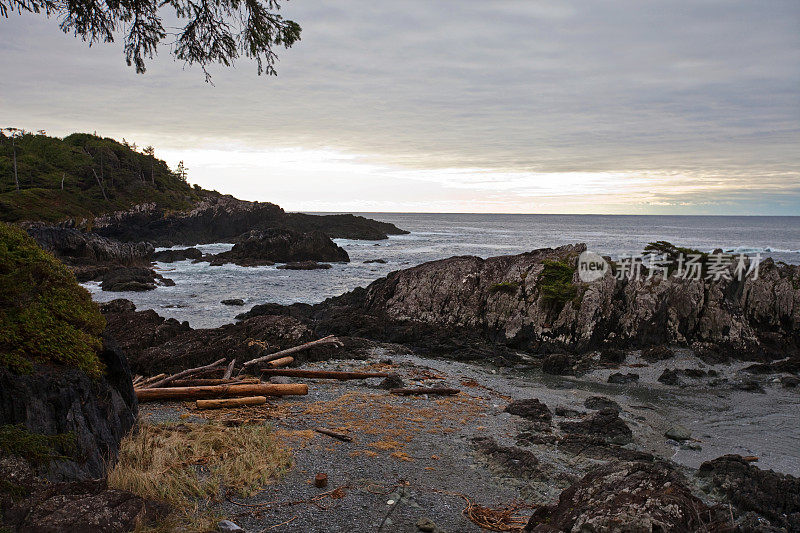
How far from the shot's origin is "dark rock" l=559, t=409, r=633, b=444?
1054cm

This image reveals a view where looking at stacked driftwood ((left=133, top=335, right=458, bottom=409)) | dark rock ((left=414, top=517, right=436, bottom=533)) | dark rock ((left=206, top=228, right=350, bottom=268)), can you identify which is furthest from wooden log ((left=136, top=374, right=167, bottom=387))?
dark rock ((left=206, top=228, right=350, bottom=268))

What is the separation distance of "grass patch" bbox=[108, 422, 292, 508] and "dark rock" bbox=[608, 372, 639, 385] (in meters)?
12.6

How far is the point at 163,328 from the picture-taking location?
1712cm

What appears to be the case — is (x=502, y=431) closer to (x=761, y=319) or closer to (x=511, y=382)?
(x=511, y=382)

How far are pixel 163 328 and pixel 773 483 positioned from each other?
17225 mm

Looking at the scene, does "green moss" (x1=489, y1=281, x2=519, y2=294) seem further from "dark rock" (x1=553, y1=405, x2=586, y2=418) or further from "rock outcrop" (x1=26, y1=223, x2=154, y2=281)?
"rock outcrop" (x1=26, y1=223, x2=154, y2=281)

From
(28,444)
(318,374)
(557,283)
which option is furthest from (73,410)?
(557,283)

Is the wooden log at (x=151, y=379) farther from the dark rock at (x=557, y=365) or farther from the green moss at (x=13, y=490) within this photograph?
the dark rock at (x=557, y=365)

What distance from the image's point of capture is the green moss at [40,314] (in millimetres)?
5777

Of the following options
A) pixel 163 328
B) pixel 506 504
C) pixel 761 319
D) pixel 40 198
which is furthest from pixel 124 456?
pixel 40 198

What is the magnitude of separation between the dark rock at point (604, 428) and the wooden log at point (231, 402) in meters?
6.83

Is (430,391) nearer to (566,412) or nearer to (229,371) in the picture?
(566,412)

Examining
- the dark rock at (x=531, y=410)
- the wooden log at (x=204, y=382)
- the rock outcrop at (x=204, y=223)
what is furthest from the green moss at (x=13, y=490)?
the rock outcrop at (x=204, y=223)

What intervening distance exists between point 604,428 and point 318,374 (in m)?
7.52
